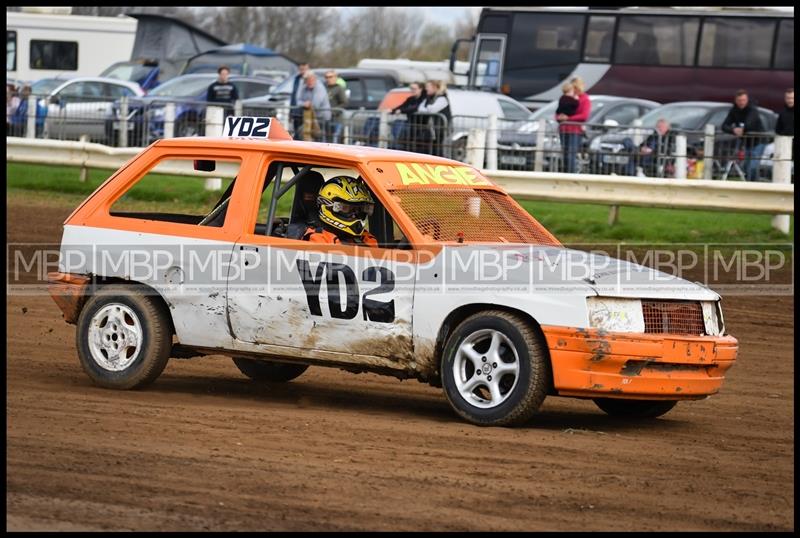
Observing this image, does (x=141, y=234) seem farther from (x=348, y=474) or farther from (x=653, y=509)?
(x=653, y=509)

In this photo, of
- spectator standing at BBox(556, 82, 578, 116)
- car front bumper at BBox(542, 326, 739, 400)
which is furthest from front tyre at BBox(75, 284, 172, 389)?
spectator standing at BBox(556, 82, 578, 116)

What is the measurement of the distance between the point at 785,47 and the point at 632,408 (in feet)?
75.9

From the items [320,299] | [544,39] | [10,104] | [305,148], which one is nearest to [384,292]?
[320,299]

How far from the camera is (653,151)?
1875 centimetres

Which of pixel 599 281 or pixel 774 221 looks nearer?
pixel 599 281

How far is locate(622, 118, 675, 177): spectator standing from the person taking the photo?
59.6 feet

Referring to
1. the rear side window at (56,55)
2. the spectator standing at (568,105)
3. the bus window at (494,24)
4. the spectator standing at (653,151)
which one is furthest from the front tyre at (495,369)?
the rear side window at (56,55)

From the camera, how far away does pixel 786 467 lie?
22.0ft

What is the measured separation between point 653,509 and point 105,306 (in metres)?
4.06

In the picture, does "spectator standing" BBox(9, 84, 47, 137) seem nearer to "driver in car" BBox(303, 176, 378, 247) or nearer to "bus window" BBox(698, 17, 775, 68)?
"bus window" BBox(698, 17, 775, 68)

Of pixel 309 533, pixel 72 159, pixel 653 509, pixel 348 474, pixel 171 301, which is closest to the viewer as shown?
pixel 309 533

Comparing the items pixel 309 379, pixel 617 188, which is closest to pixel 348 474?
pixel 309 379

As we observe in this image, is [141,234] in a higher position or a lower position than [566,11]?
lower

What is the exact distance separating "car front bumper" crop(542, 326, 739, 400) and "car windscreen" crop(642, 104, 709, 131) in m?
15.6
